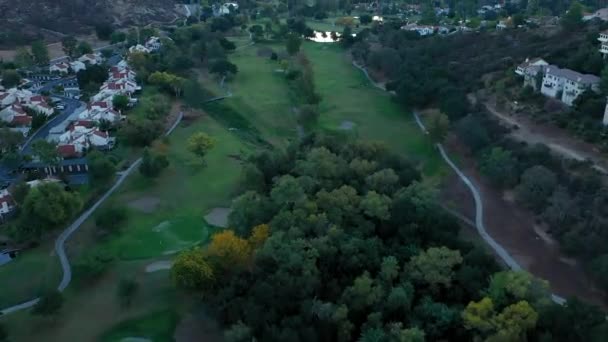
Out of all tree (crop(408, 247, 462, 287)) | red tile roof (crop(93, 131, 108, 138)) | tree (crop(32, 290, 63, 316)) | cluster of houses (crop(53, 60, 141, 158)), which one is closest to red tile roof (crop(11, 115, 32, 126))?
cluster of houses (crop(53, 60, 141, 158))

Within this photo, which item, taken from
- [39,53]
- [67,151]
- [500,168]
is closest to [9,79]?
[39,53]

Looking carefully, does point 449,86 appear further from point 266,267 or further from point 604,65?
point 266,267

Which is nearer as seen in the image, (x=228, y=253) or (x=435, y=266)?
(x=435, y=266)

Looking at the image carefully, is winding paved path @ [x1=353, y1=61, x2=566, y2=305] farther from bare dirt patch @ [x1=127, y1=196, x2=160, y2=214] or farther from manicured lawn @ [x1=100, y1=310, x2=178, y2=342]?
bare dirt patch @ [x1=127, y1=196, x2=160, y2=214]

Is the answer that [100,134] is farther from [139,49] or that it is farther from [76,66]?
[139,49]

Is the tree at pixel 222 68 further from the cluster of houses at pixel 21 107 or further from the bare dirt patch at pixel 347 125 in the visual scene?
the bare dirt patch at pixel 347 125

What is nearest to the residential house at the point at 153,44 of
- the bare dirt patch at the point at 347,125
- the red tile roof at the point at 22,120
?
the red tile roof at the point at 22,120

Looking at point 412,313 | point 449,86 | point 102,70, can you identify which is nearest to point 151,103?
point 102,70
